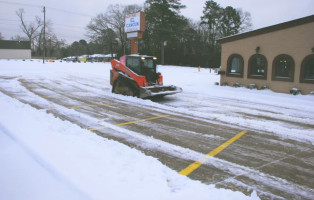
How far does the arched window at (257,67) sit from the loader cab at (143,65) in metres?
7.40

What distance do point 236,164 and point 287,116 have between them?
17.5 ft

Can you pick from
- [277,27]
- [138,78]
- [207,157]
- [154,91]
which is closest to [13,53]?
[138,78]

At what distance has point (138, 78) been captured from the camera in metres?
11.4

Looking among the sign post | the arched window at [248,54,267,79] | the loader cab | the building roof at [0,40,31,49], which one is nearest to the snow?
the loader cab

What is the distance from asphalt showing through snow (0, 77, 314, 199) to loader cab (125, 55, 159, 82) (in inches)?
122

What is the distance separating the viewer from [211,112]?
938 cm

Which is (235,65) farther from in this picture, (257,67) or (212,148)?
(212,148)

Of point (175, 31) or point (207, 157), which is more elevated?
Result: point (175, 31)

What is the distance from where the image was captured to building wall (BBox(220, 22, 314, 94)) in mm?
13773

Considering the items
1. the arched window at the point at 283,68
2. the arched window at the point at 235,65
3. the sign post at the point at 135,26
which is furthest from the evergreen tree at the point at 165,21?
the arched window at the point at 283,68

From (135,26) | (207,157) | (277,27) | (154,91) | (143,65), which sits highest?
(135,26)

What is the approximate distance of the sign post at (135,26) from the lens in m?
24.1

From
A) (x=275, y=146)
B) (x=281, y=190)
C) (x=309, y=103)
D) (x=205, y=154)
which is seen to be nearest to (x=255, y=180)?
(x=281, y=190)

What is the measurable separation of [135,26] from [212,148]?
21075 millimetres
